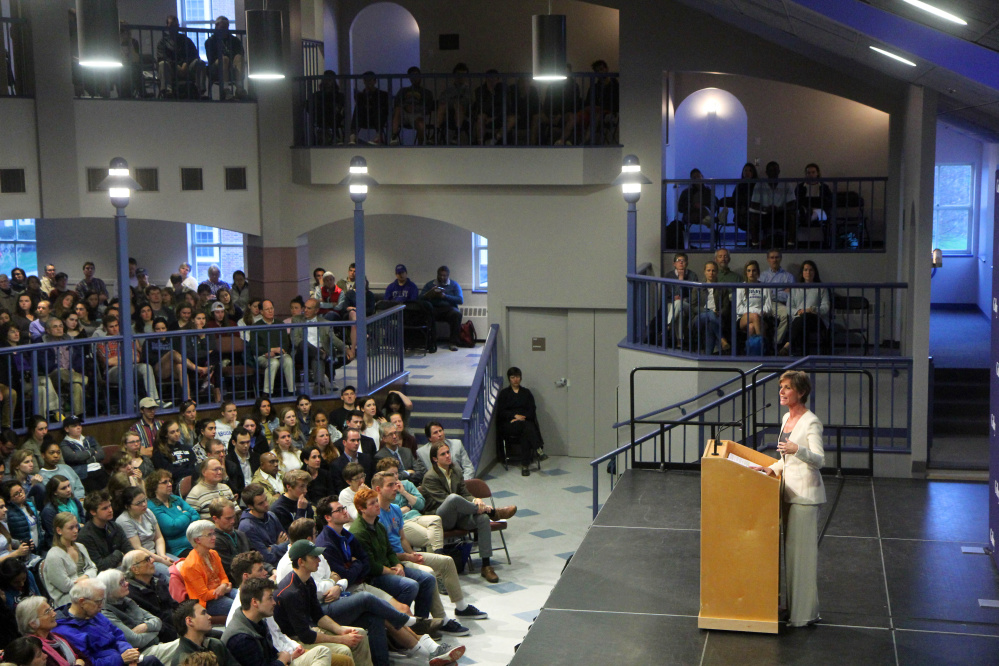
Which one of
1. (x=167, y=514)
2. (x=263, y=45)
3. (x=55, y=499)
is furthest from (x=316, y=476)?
(x=263, y=45)

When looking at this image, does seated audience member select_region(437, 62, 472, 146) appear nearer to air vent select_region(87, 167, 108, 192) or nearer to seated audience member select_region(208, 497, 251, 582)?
air vent select_region(87, 167, 108, 192)

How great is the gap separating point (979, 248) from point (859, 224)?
4.64m

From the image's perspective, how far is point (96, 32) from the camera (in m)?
8.66

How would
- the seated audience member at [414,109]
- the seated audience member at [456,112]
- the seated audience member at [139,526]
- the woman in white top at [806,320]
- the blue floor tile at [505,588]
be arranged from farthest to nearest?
the seated audience member at [414,109] < the seated audience member at [456,112] < the woman in white top at [806,320] < the blue floor tile at [505,588] < the seated audience member at [139,526]

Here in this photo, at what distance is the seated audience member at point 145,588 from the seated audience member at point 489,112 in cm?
777

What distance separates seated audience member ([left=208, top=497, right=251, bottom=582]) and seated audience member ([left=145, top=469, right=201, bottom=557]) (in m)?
0.48

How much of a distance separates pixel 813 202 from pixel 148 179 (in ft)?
25.9

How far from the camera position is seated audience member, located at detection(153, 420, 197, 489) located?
941 cm

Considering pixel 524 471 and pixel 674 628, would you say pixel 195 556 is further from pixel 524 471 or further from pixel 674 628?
pixel 524 471

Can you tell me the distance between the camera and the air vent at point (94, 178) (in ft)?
45.4

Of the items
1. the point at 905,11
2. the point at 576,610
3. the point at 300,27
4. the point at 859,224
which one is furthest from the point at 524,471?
the point at 905,11

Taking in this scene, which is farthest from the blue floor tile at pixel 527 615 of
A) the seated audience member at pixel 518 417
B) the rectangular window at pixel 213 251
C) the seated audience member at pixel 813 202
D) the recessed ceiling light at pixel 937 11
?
the rectangular window at pixel 213 251

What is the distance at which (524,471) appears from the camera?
1371 cm

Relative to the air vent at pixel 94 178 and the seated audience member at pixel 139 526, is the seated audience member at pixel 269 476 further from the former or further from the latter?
the air vent at pixel 94 178
